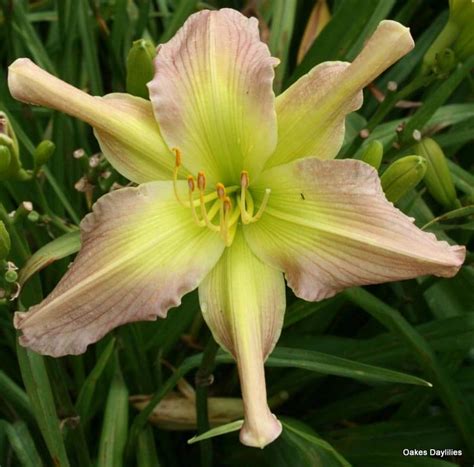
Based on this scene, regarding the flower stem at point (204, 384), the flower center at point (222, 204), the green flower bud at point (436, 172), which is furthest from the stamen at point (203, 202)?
the green flower bud at point (436, 172)

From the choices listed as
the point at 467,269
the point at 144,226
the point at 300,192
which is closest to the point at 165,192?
the point at 144,226

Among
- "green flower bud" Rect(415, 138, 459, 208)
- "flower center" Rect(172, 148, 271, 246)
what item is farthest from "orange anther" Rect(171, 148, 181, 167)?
"green flower bud" Rect(415, 138, 459, 208)

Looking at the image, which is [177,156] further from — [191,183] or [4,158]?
[4,158]

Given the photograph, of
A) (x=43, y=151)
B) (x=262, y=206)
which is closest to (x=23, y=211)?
(x=43, y=151)

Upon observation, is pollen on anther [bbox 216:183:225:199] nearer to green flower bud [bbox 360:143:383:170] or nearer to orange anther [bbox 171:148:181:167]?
orange anther [bbox 171:148:181:167]

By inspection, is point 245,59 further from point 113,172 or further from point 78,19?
point 78,19

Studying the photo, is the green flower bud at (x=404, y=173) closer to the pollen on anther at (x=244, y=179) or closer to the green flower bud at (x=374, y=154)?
the green flower bud at (x=374, y=154)

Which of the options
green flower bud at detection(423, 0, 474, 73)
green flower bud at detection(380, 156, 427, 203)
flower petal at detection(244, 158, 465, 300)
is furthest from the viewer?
green flower bud at detection(423, 0, 474, 73)
